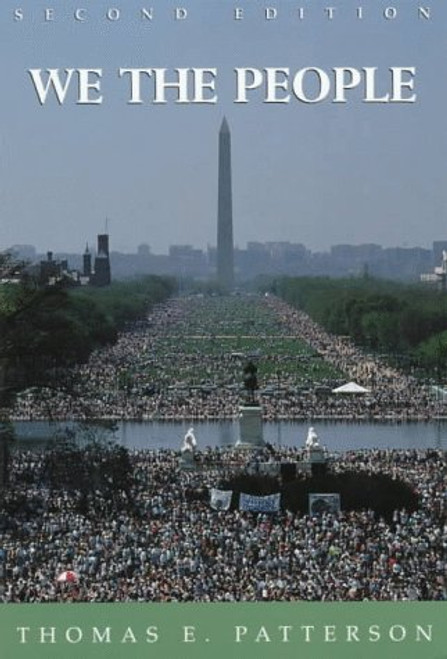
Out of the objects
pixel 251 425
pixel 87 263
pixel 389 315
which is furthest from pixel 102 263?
pixel 389 315

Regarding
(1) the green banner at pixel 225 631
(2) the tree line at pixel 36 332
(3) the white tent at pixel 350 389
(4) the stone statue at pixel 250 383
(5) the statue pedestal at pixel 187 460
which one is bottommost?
(1) the green banner at pixel 225 631

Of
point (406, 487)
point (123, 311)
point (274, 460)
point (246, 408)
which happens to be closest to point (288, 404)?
point (123, 311)

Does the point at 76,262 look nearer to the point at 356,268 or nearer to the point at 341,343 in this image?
the point at 356,268

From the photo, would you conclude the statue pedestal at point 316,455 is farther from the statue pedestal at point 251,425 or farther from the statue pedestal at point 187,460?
the statue pedestal at point 251,425

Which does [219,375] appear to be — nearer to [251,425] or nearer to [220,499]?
[251,425]

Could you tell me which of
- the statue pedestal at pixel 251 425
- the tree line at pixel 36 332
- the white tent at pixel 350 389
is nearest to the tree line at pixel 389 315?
the white tent at pixel 350 389

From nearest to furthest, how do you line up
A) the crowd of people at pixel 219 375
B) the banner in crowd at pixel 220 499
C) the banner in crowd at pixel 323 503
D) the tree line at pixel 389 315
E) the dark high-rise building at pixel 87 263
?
1. the banner in crowd at pixel 323 503
2. the banner in crowd at pixel 220 499
3. the dark high-rise building at pixel 87 263
4. the crowd of people at pixel 219 375
5. the tree line at pixel 389 315

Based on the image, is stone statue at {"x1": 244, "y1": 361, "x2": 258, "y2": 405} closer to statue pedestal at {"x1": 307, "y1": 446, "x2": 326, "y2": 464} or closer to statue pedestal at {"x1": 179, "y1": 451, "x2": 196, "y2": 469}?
statue pedestal at {"x1": 307, "y1": 446, "x2": 326, "y2": 464}

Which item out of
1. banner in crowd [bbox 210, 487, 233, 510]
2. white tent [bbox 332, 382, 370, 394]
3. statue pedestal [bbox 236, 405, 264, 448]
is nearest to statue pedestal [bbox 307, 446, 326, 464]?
statue pedestal [bbox 236, 405, 264, 448]
